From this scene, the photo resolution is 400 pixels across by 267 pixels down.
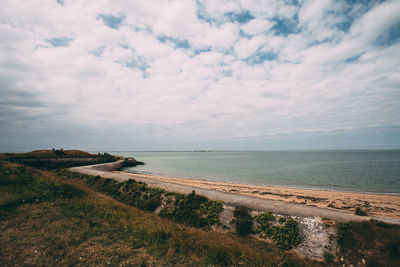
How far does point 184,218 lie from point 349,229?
32.9ft

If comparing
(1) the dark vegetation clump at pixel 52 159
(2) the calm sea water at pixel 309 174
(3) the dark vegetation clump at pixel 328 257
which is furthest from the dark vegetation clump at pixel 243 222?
(1) the dark vegetation clump at pixel 52 159

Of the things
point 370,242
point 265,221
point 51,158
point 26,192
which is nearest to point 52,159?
point 51,158

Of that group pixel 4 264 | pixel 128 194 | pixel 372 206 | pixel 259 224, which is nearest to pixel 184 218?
pixel 259 224

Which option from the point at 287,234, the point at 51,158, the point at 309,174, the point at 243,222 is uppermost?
the point at 51,158

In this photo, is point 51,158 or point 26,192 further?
point 51,158

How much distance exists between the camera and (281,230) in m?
9.74

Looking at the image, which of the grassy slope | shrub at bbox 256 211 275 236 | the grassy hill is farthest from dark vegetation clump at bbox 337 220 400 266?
the grassy hill

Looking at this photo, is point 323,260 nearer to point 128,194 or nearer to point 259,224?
point 259,224

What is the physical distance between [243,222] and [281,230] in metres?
2.18

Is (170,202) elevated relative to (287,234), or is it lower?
elevated

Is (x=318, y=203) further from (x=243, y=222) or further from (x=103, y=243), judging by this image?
(x=103, y=243)

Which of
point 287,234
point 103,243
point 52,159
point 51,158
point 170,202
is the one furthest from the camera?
point 51,158

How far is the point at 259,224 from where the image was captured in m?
10.5

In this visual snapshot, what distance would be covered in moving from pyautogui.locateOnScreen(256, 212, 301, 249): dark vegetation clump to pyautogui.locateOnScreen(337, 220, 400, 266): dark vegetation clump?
1988 millimetres
